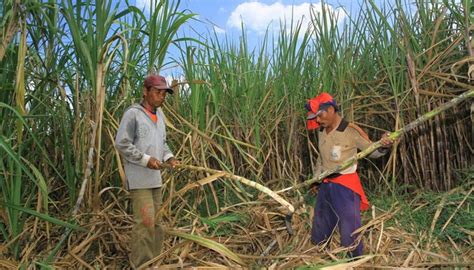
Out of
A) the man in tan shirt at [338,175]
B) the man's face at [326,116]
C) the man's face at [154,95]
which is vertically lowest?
the man in tan shirt at [338,175]

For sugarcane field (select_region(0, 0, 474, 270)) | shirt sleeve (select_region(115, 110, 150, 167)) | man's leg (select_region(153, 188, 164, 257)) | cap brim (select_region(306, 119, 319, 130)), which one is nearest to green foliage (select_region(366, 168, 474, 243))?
sugarcane field (select_region(0, 0, 474, 270))

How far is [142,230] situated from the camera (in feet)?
8.29

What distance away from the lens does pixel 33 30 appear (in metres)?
2.62

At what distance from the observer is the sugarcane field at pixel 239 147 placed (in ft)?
7.99

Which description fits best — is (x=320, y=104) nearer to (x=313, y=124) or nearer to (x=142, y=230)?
(x=313, y=124)

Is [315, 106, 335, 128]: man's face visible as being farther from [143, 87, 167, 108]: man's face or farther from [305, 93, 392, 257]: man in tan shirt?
[143, 87, 167, 108]: man's face

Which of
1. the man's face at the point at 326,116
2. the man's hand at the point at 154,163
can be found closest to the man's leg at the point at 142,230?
the man's hand at the point at 154,163

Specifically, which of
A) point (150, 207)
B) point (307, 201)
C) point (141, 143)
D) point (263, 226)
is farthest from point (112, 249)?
point (307, 201)

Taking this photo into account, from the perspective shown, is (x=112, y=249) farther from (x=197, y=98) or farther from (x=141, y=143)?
(x=197, y=98)

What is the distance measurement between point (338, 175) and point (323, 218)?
280 millimetres

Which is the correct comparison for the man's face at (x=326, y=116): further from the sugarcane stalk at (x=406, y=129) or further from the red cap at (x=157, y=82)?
the red cap at (x=157, y=82)

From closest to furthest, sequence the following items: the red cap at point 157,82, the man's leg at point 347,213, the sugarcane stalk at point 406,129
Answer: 1. the sugarcane stalk at point 406,129
2. the man's leg at point 347,213
3. the red cap at point 157,82

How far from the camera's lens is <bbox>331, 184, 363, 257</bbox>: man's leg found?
2.43 meters

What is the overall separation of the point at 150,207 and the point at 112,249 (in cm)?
43
